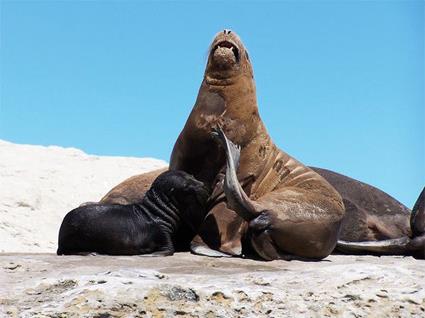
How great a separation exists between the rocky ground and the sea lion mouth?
3.02 metres

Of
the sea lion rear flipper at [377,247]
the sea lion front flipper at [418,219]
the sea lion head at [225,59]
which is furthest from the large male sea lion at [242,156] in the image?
the sea lion front flipper at [418,219]

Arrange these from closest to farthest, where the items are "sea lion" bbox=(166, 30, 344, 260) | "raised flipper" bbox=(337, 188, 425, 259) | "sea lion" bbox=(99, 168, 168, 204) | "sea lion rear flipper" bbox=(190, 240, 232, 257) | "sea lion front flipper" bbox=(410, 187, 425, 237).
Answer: "sea lion rear flipper" bbox=(190, 240, 232, 257)
"sea lion" bbox=(166, 30, 344, 260)
"raised flipper" bbox=(337, 188, 425, 259)
"sea lion front flipper" bbox=(410, 187, 425, 237)
"sea lion" bbox=(99, 168, 168, 204)

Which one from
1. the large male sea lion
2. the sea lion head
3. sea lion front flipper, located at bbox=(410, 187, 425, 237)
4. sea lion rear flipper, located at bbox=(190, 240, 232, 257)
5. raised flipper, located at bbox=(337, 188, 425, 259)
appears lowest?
sea lion rear flipper, located at bbox=(190, 240, 232, 257)

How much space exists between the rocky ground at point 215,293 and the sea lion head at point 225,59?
9.82 ft

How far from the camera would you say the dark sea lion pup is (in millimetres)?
8070

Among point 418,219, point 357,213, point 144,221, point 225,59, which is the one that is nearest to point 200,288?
point 144,221

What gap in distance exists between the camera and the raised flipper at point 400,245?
9891 millimetres

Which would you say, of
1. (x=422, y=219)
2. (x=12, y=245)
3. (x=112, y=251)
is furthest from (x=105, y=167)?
(x=112, y=251)

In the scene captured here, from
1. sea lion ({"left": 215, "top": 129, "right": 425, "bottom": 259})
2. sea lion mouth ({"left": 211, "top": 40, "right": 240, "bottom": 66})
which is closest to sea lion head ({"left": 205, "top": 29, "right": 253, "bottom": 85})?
sea lion mouth ({"left": 211, "top": 40, "right": 240, "bottom": 66})

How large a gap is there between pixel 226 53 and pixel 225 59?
56 mm

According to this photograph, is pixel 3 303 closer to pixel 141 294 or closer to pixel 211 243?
pixel 141 294

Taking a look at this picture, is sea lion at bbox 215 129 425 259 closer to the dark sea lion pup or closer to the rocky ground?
the dark sea lion pup

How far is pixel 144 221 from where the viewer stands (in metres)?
8.28

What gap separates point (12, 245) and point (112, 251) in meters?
6.37
